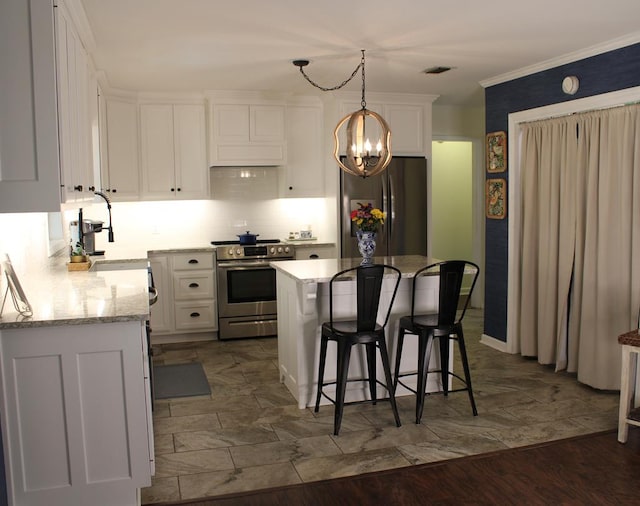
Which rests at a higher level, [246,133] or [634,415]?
[246,133]

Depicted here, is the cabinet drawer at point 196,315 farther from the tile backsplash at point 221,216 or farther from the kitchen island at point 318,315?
the kitchen island at point 318,315

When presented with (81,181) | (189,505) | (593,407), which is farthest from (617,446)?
(81,181)

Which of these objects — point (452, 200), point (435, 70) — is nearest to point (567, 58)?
point (435, 70)

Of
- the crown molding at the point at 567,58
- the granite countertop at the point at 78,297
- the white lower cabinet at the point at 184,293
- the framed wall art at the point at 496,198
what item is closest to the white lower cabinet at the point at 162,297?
the white lower cabinet at the point at 184,293

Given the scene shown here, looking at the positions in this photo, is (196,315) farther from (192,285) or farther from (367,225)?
(367,225)

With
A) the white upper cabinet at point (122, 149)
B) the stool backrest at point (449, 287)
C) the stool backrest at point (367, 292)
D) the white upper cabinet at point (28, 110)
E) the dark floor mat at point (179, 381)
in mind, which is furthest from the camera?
the white upper cabinet at point (122, 149)

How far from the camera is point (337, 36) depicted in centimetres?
411

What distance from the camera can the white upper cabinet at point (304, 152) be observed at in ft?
21.3

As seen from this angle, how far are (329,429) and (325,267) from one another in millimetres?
1106

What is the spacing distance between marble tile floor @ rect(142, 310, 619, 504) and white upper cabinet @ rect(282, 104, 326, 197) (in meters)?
2.21

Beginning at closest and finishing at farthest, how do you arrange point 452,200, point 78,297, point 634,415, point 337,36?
point 78,297, point 634,415, point 337,36, point 452,200

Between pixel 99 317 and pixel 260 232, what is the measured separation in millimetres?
4226

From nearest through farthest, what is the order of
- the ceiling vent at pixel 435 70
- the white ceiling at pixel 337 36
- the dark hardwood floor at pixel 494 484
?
the dark hardwood floor at pixel 494 484 < the white ceiling at pixel 337 36 < the ceiling vent at pixel 435 70

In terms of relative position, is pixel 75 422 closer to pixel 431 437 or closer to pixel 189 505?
pixel 189 505
